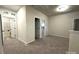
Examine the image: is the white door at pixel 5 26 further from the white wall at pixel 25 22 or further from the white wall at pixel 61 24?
the white wall at pixel 61 24

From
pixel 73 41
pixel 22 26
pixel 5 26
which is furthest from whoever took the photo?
pixel 22 26

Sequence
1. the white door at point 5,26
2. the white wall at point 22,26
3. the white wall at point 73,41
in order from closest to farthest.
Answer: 1. the white door at point 5,26
2. the white wall at point 73,41
3. the white wall at point 22,26

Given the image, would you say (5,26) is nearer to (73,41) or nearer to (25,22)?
(25,22)

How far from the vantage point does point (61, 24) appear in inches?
70.4

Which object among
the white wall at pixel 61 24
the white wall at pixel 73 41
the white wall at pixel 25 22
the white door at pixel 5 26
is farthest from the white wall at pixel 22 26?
the white wall at pixel 73 41

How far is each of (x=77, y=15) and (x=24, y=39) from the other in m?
1.44

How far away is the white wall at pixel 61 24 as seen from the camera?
5.21 feet

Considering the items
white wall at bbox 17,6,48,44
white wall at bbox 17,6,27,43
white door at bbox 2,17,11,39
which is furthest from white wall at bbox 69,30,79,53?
white door at bbox 2,17,11,39

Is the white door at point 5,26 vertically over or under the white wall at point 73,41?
over

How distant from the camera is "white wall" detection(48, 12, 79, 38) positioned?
159 centimetres

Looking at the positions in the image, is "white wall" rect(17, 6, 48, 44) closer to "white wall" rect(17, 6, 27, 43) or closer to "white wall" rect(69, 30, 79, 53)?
"white wall" rect(17, 6, 27, 43)

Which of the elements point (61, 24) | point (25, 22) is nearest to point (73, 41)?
point (61, 24)
